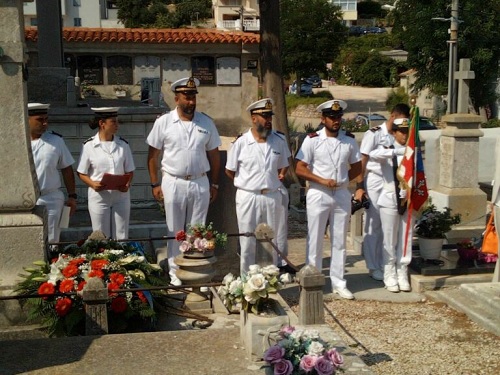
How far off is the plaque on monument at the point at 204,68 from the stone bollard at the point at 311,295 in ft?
76.2

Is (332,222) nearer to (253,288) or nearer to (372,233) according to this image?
(372,233)

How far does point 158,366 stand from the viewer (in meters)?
4.96

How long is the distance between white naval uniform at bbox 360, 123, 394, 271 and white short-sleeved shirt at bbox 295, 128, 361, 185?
0.48 meters

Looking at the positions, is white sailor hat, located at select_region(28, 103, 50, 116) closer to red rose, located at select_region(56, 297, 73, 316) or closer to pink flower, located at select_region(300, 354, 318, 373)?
red rose, located at select_region(56, 297, 73, 316)

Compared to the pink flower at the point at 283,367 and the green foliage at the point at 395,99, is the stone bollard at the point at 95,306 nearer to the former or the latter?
the pink flower at the point at 283,367

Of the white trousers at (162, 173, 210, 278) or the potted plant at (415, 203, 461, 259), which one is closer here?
the white trousers at (162, 173, 210, 278)

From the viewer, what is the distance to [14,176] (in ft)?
21.0

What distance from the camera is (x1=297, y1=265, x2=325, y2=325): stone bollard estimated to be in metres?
5.50

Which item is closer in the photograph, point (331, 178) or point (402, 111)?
point (331, 178)

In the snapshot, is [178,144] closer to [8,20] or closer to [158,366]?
[8,20]

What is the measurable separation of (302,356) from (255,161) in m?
3.67

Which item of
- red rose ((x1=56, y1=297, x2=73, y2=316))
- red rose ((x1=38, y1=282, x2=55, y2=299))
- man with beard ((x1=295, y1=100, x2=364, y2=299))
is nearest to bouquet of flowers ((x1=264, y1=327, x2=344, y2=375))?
red rose ((x1=56, y1=297, x2=73, y2=316))

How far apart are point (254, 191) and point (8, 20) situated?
3040 millimetres

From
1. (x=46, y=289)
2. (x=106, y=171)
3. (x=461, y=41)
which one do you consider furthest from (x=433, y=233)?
(x=461, y=41)
